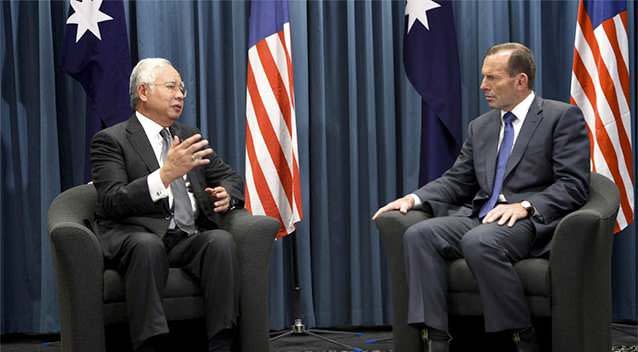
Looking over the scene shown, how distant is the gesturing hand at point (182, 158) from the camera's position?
3.52 meters

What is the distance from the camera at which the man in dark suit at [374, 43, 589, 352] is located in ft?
11.3

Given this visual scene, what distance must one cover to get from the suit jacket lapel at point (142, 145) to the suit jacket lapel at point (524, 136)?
1.56m

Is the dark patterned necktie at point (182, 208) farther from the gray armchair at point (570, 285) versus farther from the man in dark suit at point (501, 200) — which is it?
the gray armchair at point (570, 285)

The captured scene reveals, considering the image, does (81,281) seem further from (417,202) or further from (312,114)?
(312,114)

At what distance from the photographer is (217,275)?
348cm

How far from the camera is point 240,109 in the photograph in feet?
17.1

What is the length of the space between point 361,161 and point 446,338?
1.98 m

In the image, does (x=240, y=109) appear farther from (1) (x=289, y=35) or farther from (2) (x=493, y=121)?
(2) (x=493, y=121)

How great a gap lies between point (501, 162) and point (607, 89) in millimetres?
1177

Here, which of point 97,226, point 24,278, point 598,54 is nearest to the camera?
point 97,226

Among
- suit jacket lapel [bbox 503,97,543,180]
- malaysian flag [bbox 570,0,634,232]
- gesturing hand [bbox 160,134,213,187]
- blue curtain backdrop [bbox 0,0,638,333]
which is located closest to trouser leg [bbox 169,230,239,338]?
gesturing hand [bbox 160,134,213,187]

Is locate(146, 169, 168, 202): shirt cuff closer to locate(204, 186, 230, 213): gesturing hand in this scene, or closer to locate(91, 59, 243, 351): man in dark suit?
locate(91, 59, 243, 351): man in dark suit

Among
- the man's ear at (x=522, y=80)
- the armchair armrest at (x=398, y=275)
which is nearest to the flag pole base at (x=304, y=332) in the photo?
the armchair armrest at (x=398, y=275)

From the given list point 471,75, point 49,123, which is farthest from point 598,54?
point 49,123
